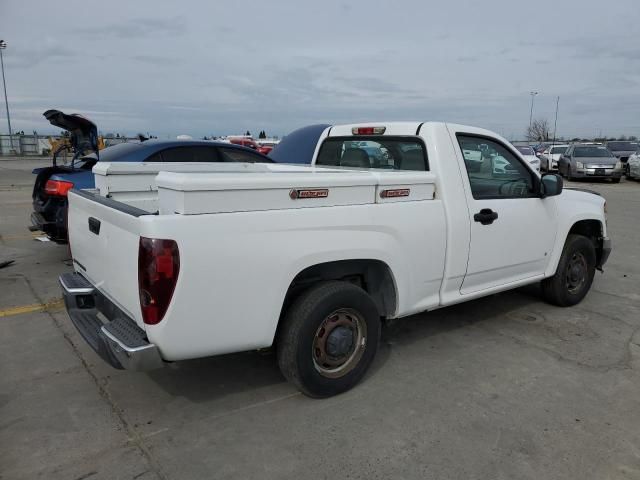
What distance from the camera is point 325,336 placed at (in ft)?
10.7

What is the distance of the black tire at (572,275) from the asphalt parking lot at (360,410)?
36 centimetres

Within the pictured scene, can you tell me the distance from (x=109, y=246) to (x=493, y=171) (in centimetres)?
300

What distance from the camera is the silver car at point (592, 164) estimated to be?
2042 centimetres

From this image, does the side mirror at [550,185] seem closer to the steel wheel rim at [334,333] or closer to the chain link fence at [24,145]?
the steel wheel rim at [334,333]

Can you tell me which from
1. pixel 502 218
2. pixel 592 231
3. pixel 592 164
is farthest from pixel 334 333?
pixel 592 164

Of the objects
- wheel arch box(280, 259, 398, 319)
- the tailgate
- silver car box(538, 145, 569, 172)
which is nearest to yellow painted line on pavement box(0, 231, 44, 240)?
the tailgate

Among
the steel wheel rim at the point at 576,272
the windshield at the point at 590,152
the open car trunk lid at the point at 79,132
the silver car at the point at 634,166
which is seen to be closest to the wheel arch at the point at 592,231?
the steel wheel rim at the point at 576,272

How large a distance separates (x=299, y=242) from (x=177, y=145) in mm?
4741

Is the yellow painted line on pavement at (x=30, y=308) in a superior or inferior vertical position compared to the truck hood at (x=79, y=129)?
inferior

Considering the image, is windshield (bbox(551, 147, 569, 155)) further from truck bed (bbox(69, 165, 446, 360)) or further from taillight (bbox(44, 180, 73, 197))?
truck bed (bbox(69, 165, 446, 360))

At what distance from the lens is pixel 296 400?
338 cm

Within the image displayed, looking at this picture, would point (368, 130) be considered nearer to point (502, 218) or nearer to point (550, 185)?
point (502, 218)

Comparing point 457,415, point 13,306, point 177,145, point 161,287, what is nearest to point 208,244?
point 161,287

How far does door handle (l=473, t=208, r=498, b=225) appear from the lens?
3.90m
